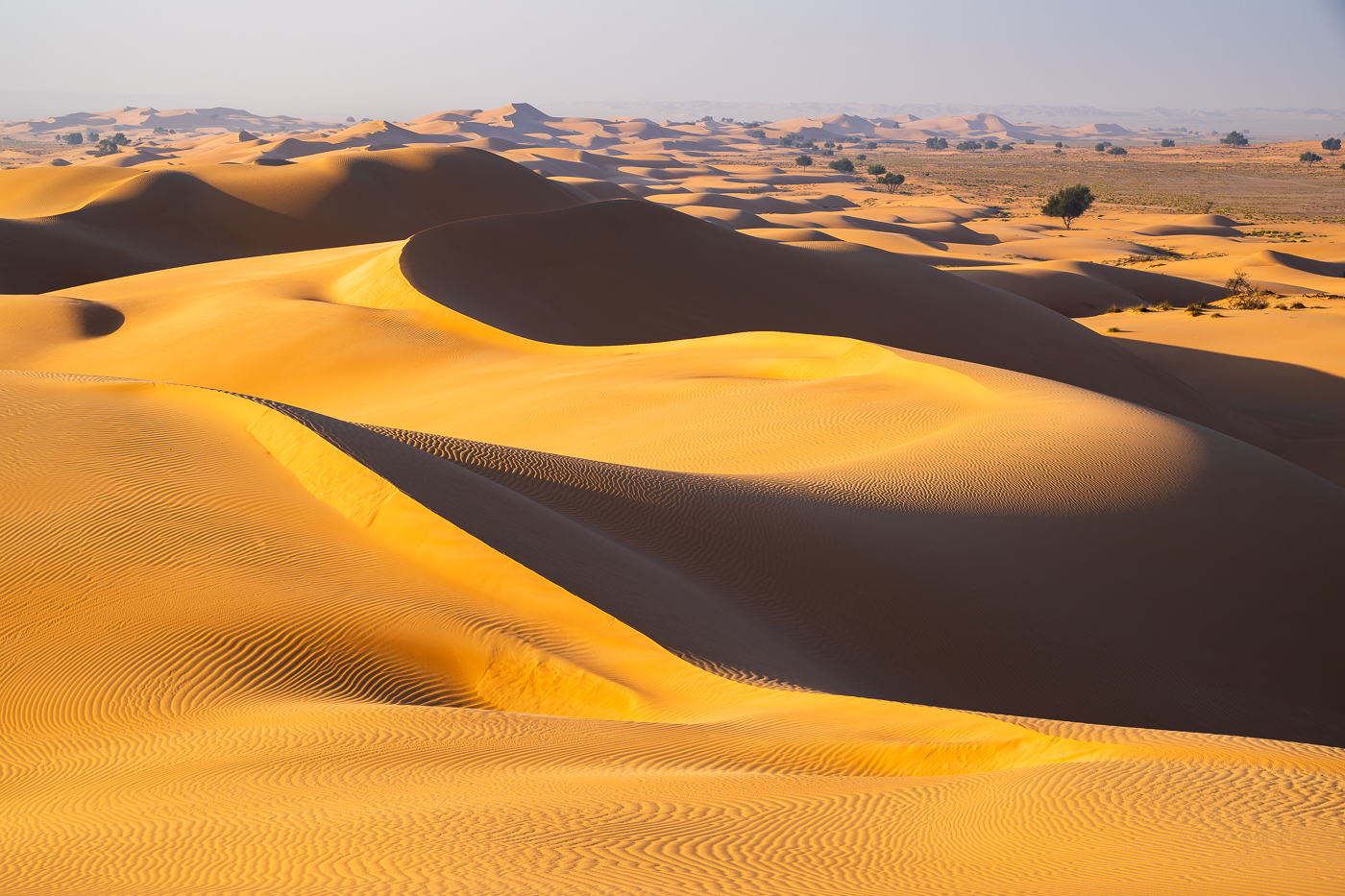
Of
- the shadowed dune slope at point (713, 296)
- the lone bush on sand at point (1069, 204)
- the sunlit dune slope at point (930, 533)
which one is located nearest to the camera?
the sunlit dune slope at point (930, 533)

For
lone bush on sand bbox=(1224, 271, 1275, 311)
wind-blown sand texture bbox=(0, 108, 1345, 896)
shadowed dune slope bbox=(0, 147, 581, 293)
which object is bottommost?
shadowed dune slope bbox=(0, 147, 581, 293)

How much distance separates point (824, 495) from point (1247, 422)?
50.7ft

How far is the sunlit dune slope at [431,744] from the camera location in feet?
10.4

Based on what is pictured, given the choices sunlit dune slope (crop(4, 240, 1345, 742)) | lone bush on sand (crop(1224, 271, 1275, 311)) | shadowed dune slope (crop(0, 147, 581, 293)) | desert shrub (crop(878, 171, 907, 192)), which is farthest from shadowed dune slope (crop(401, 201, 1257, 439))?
desert shrub (crop(878, 171, 907, 192))

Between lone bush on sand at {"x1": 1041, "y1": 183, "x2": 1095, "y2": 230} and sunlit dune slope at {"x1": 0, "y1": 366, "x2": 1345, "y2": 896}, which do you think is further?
lone bush on sand at {"x1": 1041, "y1": 183, "x2": 1095, "y2": 230}

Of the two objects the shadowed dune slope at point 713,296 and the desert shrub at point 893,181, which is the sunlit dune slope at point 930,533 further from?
the desert shrub at point 893,181

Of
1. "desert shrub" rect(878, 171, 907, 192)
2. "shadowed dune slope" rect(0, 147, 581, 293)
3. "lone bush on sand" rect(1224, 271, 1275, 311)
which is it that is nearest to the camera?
"lone bush on sand" rect(1224, 271, 1275, 311)

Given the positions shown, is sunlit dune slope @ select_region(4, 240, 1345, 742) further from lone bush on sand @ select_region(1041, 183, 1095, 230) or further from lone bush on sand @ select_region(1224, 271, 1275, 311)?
lone bush on sand @ select_region(1041, 183, 1095, 230)

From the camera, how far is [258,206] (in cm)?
3891

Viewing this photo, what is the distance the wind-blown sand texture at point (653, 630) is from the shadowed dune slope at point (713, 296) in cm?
337

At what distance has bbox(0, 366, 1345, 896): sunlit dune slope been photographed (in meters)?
3.17

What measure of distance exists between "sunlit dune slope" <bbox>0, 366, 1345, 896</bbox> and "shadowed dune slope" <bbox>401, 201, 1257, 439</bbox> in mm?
13131

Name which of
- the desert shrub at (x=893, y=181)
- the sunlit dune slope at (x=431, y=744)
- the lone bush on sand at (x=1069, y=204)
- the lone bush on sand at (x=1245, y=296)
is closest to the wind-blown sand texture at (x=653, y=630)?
the sunlit dune slope at (x=431, y=744)

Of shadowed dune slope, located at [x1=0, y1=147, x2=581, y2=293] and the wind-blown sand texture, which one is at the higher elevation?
the wind-blown sand texture
